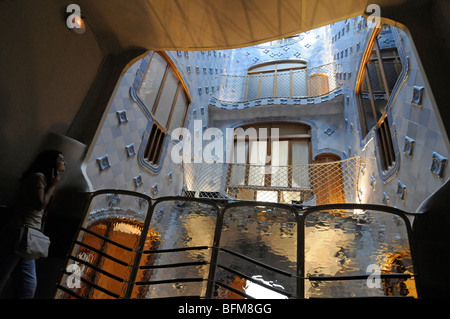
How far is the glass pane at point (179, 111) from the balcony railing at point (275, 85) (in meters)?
1.85

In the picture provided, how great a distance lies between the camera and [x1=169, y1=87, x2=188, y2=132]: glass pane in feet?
15.1

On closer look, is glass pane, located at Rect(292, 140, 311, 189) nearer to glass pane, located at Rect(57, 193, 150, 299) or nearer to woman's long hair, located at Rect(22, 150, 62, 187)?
glass pane, located at Rect(57, 193, 150, 299)

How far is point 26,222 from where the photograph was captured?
1.50m

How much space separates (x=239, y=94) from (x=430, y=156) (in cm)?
595

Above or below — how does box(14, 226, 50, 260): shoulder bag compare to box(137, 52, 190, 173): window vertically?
below

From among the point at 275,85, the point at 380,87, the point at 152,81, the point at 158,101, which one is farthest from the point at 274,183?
the point at 275,85

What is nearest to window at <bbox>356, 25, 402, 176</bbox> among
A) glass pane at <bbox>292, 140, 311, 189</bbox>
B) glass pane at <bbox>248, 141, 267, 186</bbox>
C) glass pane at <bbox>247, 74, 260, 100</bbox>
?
glass pane at <bbox>292, 140, 311, 189</bbox>

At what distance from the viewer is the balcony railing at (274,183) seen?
5.07 metres

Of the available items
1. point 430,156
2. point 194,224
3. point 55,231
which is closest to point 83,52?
point 55,231

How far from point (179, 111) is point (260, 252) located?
3869 millimetres

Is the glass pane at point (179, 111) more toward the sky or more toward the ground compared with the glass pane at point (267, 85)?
more toward the ground

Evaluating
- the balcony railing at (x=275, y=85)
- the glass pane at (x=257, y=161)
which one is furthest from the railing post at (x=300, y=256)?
the balcony railing at (x=275, y=85)

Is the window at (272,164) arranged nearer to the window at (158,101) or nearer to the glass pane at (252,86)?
the glass pane at (252,86)

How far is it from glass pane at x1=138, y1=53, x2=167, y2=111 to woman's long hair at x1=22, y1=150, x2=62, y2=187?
1.85 meters
